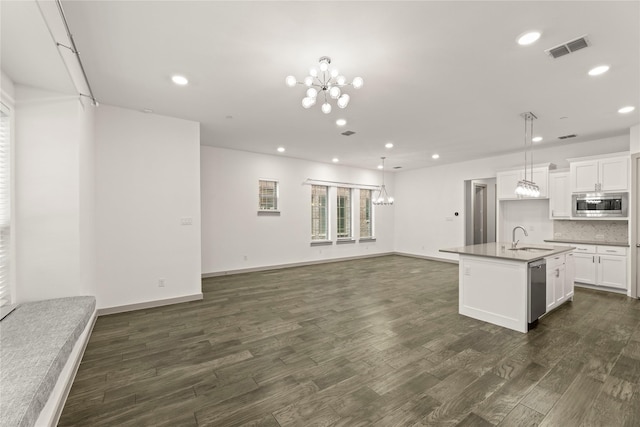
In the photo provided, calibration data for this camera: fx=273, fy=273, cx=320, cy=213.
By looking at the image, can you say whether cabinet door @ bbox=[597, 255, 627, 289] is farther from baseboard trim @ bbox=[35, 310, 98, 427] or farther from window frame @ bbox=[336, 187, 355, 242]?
baseboard trim @ bbox=[35, 310, 98, 427]

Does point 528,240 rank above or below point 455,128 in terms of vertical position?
below

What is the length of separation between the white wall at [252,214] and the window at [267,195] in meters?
0.15

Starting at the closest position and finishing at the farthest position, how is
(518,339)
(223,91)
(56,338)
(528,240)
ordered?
(56,338)
(518,339)
(223,91)
(528,240)

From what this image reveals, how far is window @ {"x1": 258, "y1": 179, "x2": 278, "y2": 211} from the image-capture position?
707cm

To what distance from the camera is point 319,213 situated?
827 centimetres

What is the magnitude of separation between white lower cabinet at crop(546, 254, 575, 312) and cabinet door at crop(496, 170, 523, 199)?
238 centimetres

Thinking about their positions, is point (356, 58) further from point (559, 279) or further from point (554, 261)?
point (559, 279)

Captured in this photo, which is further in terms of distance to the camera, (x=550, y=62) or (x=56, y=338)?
(x=550, y=62)

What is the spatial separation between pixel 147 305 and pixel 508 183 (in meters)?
7.85

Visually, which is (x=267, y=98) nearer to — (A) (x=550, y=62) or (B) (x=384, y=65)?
(B) (x=384, y=65)

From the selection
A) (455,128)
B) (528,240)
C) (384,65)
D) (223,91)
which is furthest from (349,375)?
(528,240)

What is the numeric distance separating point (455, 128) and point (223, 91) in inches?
155

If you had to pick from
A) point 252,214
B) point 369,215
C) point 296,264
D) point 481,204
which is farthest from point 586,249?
point 252,214

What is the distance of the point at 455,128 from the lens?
16.1 feet
